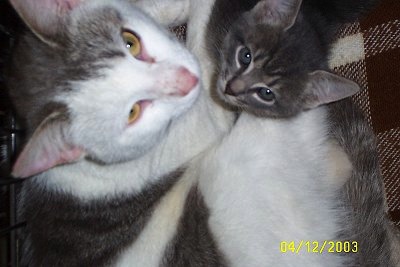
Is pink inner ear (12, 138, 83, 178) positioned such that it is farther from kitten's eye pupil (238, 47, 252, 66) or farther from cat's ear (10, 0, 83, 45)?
kitten's eye pupil (238, 47, 252, 66)

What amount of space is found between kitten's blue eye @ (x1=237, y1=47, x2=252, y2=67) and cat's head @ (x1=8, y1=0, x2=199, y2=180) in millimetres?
269

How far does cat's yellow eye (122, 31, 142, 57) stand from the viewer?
4.25 feet

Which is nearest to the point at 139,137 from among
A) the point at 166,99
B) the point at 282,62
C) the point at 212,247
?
the point at 166,99

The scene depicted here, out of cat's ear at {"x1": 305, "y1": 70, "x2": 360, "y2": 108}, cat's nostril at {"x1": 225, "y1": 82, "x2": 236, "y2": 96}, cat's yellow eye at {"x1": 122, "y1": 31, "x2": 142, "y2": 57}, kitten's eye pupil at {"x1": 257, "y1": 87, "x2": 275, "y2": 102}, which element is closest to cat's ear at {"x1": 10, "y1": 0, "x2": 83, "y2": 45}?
cat's yellow eye at {"x1": 122, "y1": 31, "x2": 142, "y2": 57}

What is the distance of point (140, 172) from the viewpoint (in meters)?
1.53

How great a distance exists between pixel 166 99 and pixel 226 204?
1.19 feet

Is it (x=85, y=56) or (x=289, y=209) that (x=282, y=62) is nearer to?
(x=289, y=209)

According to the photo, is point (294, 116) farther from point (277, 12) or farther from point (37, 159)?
point (37, 159)

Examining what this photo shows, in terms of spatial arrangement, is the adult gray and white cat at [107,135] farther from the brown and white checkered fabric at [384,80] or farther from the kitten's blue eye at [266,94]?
the brown and white checkered fabric at [384,80]

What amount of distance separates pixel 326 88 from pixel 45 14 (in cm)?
83

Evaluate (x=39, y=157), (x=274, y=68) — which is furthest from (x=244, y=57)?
(x=39, y=157)

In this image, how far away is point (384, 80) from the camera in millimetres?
1787

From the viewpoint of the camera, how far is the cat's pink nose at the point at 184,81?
1300mm
